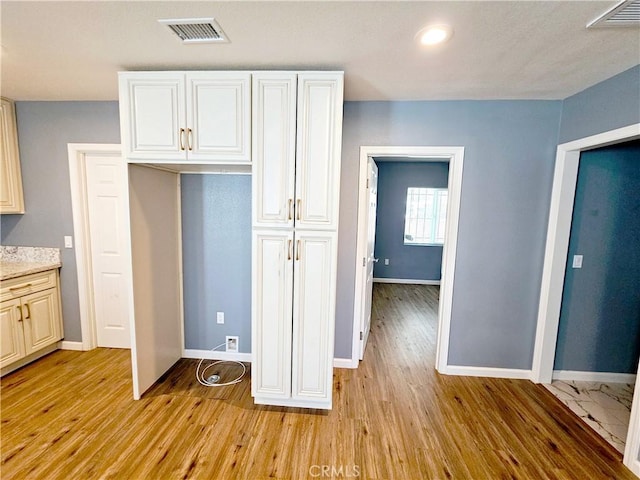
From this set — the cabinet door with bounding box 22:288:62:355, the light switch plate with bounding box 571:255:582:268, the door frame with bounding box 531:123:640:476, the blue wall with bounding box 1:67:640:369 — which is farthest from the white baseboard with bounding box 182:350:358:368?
the light switch plate with bounding box 571:255:582:268

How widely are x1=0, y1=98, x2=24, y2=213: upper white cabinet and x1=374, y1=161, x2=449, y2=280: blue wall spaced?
17.8 ft

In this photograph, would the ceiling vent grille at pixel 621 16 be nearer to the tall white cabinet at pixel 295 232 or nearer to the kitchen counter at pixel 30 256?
the tall white cabinet at pixel 295 232

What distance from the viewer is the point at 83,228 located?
2920mm

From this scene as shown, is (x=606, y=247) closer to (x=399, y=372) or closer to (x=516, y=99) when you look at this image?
(x=516, y=99)

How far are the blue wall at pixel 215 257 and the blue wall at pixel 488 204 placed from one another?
0.97 m

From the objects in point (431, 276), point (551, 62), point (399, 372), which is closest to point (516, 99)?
point (551, 62)

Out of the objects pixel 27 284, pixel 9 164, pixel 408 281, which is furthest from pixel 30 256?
pixel 408 281

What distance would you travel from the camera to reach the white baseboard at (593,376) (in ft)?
8.82

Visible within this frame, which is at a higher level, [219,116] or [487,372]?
[219,116]

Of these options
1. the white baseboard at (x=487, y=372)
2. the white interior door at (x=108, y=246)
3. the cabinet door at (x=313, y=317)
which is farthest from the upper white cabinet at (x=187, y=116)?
the white baseboard at (x=487, y=372)

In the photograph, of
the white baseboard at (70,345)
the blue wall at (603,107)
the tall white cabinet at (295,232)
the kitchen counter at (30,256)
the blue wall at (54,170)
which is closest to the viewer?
the blue wall at (603,107)

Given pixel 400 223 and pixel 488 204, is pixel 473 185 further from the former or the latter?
pixel 400 223

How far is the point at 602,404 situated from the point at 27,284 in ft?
16.9
